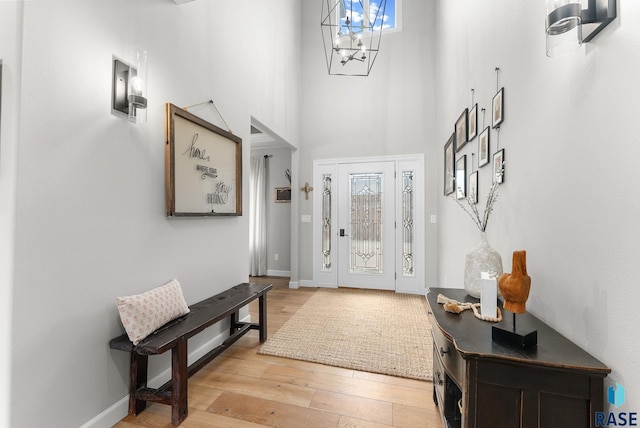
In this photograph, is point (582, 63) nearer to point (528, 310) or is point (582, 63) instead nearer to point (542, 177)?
point (542, 177)

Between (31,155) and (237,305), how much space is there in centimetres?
156

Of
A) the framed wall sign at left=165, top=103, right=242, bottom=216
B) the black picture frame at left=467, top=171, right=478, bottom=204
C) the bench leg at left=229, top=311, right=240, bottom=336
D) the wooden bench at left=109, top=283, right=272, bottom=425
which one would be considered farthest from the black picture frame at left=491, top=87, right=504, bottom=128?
the bench leg at left=229, top=311, right=240, bottom=336

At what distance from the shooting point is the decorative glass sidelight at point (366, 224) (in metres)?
4.55

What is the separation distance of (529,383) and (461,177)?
6.92 feet

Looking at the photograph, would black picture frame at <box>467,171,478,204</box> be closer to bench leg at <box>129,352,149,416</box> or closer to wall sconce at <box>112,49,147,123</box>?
wall sconce at <box>112,49,147,123</box>

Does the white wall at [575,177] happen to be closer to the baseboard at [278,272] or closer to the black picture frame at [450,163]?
the black picture frame at [450,163]

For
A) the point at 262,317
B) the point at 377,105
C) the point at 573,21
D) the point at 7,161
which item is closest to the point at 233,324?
the point at 262,317

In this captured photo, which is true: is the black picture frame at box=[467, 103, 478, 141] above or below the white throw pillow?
above

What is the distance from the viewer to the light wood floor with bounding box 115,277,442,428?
63.9 inches

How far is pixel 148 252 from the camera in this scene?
1.80 meters

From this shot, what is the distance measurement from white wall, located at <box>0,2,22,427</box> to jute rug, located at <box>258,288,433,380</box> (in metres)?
1.68

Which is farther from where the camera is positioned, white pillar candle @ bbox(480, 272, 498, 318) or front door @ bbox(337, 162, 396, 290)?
front door @ bbox(337, 162, 396, 290)

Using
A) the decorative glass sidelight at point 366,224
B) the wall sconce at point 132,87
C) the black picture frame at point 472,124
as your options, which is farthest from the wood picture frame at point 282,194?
the wall sconce at point 132,87

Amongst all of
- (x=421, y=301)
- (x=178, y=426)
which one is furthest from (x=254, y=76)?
(x=421, y=301)
